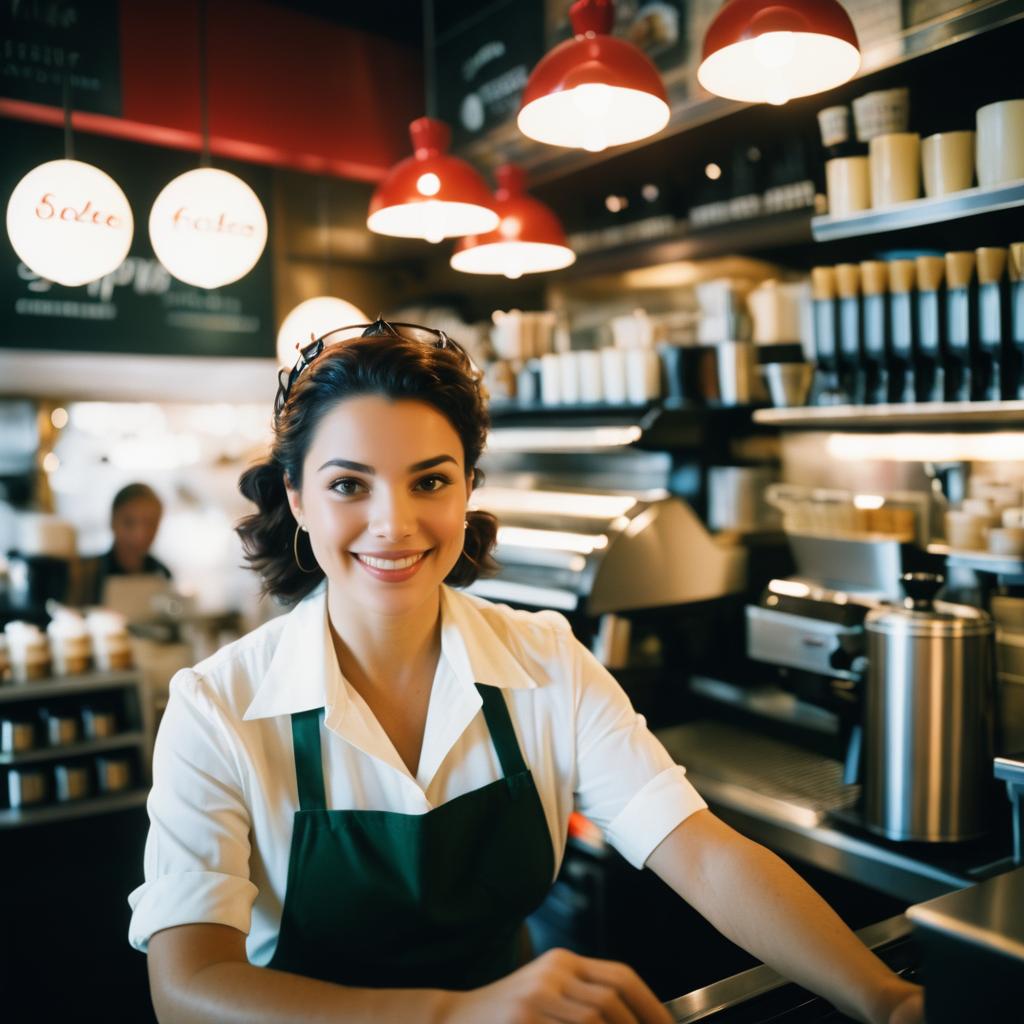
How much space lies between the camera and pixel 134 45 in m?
3.47

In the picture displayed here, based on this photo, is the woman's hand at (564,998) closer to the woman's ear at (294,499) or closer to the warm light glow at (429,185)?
the woman's ear at (294,499)

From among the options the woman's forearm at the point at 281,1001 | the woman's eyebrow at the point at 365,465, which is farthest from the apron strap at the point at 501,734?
the woman's forearm at the point at 281,1001

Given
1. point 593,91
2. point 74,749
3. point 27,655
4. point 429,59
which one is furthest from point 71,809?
point 429,59

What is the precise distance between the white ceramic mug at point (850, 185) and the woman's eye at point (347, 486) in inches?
61.8

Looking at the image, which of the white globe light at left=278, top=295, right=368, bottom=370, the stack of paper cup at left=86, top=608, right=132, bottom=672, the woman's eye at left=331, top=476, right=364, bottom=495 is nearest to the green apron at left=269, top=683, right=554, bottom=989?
the woman's eye at left=331, top=476, right=364, bottom=495

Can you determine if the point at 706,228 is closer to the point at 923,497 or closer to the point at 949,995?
the point at 923,497

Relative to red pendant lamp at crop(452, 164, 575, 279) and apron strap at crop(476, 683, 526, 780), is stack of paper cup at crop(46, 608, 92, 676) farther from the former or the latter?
apron strap at crop(476, 683, 526, 780)

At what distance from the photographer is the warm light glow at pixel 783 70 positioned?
1.69m

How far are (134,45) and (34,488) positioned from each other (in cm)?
192

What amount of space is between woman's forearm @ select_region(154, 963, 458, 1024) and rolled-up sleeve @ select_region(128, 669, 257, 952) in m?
0.09

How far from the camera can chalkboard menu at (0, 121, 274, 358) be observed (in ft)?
11.9

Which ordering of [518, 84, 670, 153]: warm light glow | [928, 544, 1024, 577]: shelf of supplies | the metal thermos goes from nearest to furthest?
[518, 84, 670, 153]: warm light glow < the metal thermos < [928, 544, 1024, 577]: shelf of supplies

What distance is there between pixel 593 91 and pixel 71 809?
2.76 m

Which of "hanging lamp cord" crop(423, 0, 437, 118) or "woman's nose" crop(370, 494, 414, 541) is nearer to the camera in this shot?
"woman's nose" crop(370, 494, 414, 541)
